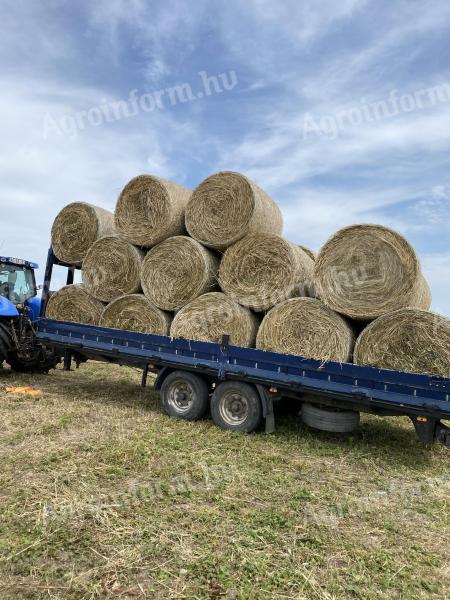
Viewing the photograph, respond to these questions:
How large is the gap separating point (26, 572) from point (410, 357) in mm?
4305

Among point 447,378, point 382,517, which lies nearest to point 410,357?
point 447,378

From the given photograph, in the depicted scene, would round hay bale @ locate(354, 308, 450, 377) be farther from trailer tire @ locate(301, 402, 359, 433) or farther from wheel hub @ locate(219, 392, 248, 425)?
wheel hub @ locate(219, 392, 248, 425)

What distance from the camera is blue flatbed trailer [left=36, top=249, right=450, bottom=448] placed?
5586 millimetres

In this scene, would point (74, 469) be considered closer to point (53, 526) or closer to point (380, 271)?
point (53, 526)

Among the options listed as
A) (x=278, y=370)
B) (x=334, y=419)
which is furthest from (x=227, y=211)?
(x=334, y=419)

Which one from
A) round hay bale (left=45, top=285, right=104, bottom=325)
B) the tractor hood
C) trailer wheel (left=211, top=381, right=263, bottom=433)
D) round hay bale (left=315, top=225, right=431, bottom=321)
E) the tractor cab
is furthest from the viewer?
the tractor cab

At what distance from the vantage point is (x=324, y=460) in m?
5.79

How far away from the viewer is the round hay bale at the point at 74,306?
8.38 meters

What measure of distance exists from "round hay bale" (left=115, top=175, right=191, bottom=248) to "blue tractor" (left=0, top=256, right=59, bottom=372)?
2.88 metres

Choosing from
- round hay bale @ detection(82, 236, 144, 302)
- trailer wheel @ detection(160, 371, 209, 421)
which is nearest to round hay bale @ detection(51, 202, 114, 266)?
round hay bale @ detection(82, 236, 144, 302)

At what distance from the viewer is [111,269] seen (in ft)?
26.1

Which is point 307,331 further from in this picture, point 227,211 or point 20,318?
point 20,318

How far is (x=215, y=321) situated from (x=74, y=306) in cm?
294

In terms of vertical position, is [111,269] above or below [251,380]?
above
